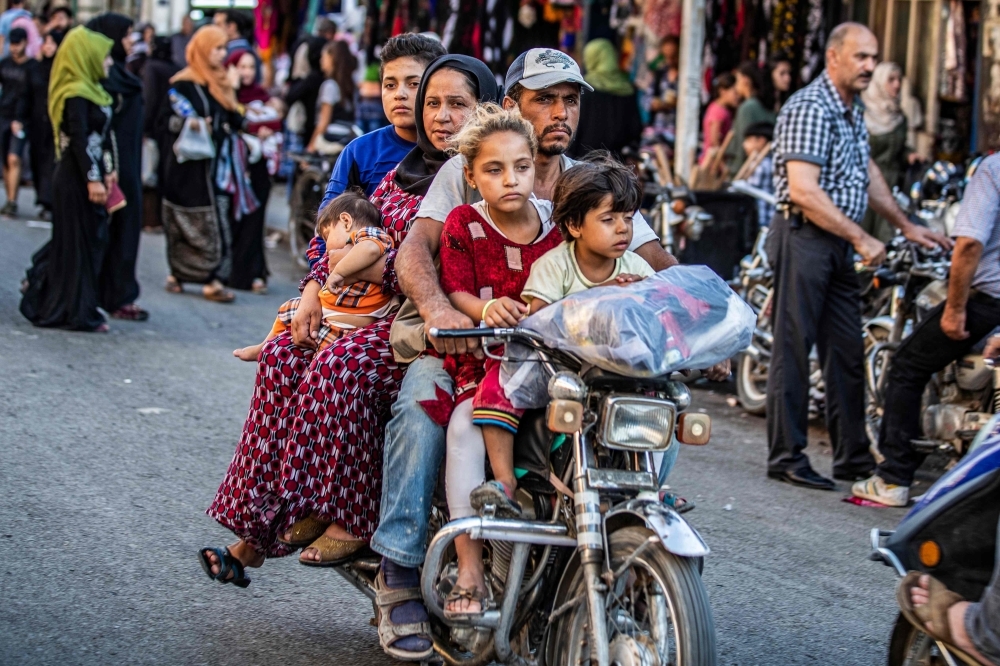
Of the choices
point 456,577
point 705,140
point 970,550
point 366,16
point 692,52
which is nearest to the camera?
point 970,550

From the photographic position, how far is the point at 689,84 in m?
12.5

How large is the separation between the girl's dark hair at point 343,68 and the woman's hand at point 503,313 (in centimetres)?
1118

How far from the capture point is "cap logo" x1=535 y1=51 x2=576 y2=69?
4.31 metres

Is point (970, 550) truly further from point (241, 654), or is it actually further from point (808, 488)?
point (808, 488)

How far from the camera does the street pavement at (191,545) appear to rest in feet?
14.8

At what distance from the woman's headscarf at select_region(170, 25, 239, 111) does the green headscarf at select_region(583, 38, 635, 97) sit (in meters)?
4.70

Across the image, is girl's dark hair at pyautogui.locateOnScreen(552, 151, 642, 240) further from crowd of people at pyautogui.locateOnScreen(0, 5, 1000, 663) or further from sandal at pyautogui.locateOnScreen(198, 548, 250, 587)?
sandal at pyautogui.locateOnScreen(198, 548, 250, 587)

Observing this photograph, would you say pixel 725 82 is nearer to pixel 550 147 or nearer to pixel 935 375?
pixel 935 375

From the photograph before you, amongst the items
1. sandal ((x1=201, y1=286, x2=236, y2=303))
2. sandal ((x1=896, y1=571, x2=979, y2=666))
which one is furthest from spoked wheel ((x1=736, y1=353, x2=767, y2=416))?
sandal ((x1=896, y1=571, x2=979, y2=666))

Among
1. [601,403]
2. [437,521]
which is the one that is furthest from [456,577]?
[601,403]

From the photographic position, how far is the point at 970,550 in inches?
125

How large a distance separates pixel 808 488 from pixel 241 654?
355 centimetres

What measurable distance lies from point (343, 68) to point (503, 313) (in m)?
11.3

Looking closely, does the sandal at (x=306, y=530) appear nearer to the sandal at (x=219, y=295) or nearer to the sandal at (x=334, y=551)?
the sandal at (x=334, y=551)
